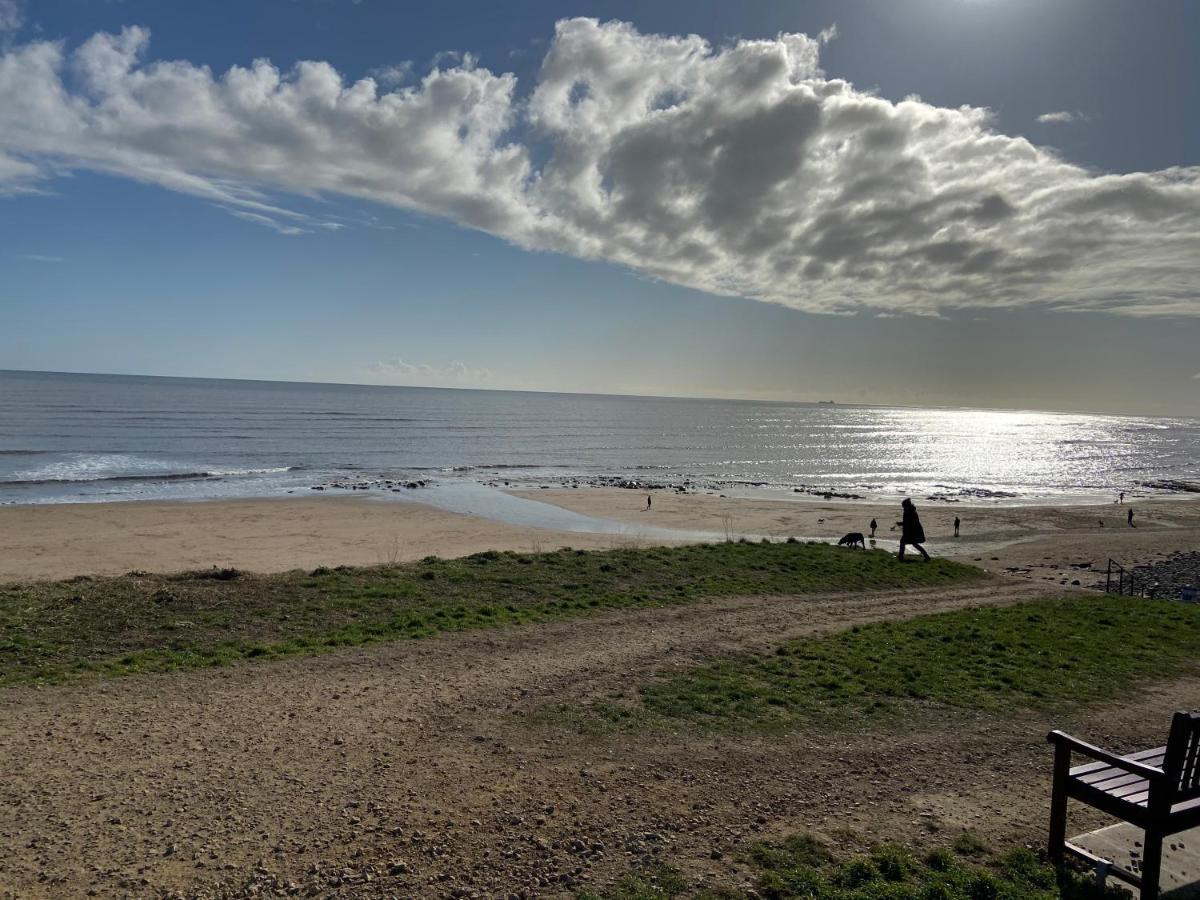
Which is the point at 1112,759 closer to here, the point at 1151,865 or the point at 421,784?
the point at 1151,865

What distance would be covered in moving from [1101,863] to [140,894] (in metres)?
7.48

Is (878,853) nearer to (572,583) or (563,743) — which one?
(563,743)

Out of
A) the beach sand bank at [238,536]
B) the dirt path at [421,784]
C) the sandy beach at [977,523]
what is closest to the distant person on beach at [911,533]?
the sandy beach at [977,523]

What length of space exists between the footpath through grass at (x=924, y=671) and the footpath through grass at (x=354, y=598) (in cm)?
396

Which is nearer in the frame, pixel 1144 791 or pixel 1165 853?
pixel 1144 791

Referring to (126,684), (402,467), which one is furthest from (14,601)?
(402,467)

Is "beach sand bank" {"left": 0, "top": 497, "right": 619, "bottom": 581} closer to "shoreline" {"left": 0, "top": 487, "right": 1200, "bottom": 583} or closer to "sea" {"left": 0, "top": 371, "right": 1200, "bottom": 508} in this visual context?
"shoreline" {"left": 0, "top": 487, "right": 1200, "bottom": 583}

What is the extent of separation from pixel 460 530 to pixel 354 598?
18.2 meters

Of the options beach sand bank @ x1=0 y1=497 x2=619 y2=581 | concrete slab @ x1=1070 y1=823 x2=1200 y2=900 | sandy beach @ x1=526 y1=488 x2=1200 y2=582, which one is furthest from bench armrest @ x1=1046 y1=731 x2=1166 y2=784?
sandy beach @ x1=526 y1=488 x2=1200 y2=582

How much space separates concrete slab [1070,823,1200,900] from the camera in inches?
215

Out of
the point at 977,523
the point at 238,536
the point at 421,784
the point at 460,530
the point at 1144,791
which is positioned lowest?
the point at 238,536

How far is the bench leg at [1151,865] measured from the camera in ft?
17.3

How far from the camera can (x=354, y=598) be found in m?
14.7

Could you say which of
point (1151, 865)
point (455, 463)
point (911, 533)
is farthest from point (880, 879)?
point (455, 463)
